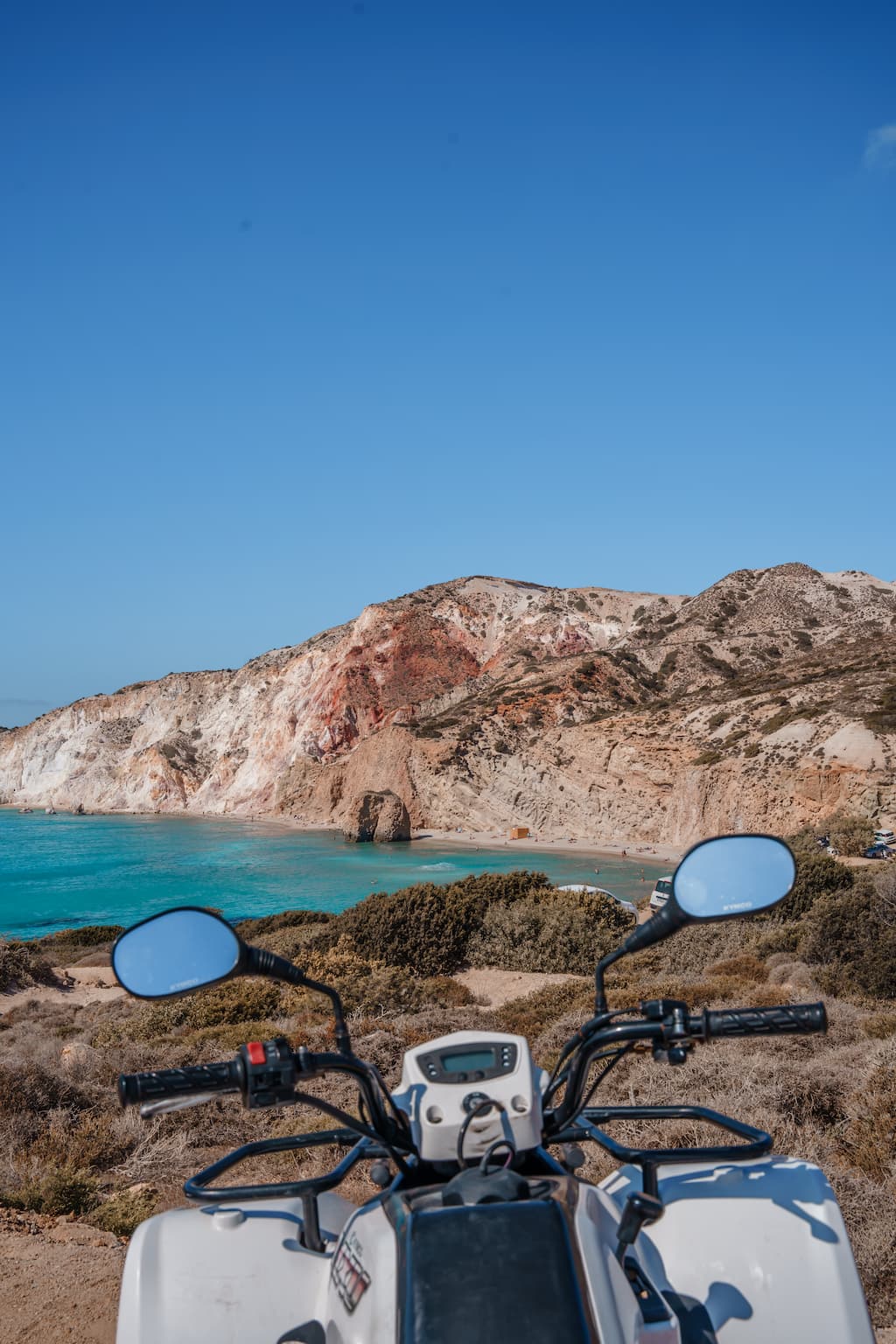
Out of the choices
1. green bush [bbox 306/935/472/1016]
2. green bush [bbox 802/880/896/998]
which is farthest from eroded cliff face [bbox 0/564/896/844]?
green bush [bbox 306/935/472/1016]

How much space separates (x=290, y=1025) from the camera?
9805 mm

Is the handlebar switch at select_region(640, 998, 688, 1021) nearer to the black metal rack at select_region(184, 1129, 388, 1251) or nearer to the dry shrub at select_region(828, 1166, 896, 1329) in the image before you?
the black metal rack at select_region(184, 1129, 388, 1251)

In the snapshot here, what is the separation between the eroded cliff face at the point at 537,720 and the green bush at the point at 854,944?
23.9 meters

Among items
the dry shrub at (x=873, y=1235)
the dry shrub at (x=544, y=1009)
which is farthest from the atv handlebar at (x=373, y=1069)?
the dry shrub at (x=544, y=1009)

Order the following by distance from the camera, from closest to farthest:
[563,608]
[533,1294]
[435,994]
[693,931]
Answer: [533,1294] → [435,994] → [693,931] → [563,608]

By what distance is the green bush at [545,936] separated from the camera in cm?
1502

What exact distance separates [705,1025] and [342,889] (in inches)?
1532

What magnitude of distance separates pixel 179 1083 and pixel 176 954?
279 millimetres

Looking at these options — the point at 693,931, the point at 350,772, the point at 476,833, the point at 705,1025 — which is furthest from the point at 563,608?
the point at 705,1025

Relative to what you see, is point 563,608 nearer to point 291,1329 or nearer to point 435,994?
point 435,994

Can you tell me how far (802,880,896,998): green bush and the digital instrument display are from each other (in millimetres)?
9361

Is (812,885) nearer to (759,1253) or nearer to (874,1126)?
(874,1126)

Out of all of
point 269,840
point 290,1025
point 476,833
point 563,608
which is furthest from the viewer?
point 563,608

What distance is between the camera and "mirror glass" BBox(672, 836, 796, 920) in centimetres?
218
